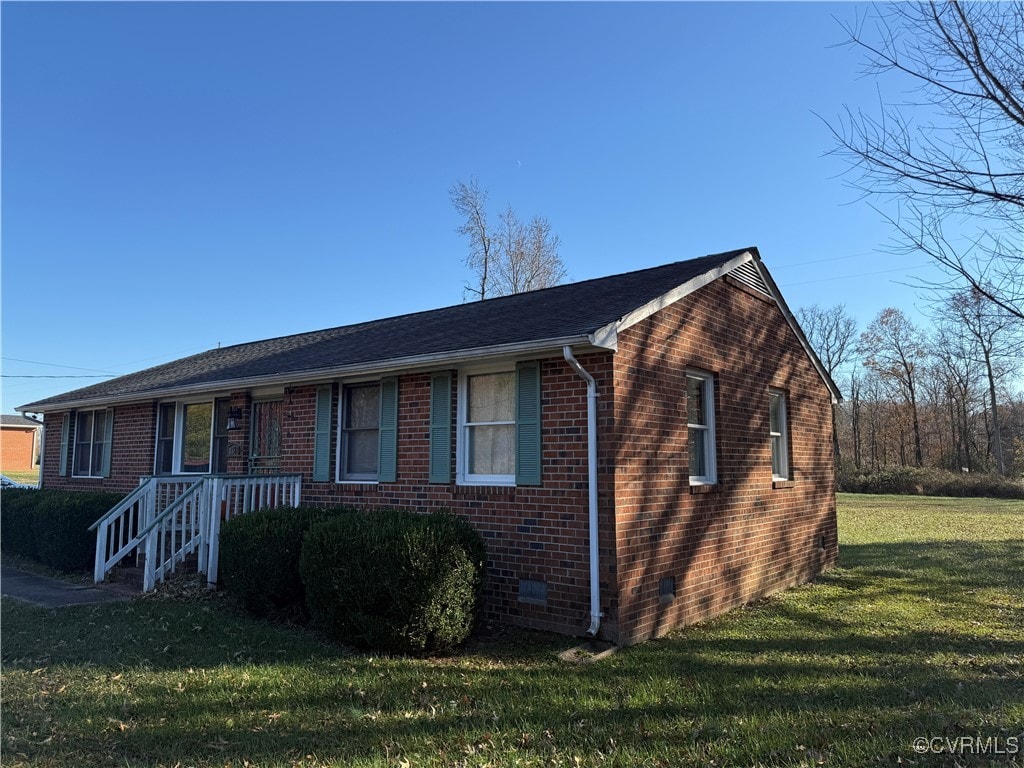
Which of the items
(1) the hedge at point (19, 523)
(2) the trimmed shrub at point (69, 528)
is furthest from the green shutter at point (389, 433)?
(1) the hedge at point (19, 523)

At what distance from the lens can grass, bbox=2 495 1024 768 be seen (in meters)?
4.12

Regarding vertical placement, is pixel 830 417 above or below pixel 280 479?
above

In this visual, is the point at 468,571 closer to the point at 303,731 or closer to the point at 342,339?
Result: the point at 303,731

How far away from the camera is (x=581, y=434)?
6.91 meters

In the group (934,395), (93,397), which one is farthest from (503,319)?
(934,395)

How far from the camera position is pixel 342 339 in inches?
477

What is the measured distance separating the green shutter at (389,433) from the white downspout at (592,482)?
2.89 metres

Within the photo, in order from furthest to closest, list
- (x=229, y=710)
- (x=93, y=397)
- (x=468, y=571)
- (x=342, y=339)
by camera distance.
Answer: (x=93, y=397), (x=342, y=339), (x=468, y=571), (x=229, y=710)

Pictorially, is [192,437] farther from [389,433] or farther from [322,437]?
[389,433]

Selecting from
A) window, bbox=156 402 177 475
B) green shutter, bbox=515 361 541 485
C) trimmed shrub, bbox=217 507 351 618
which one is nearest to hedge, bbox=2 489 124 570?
window, bbox=156 402 177 475

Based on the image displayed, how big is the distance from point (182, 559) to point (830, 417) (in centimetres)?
1162

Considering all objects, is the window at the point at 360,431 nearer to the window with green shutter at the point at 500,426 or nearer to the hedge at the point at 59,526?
the window with green shutter at the point at 500,426

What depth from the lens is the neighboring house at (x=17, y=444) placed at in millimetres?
46062

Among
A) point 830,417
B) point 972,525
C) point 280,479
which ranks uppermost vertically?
point 830,417
